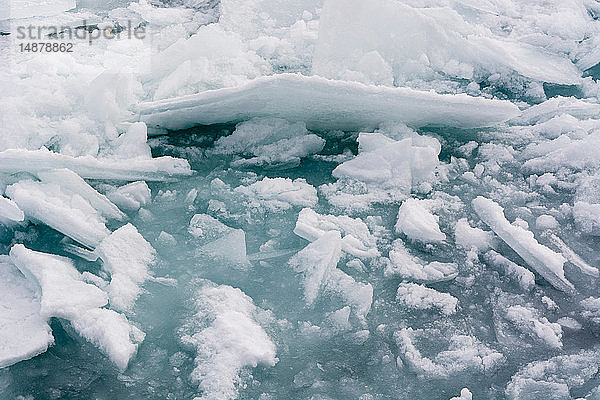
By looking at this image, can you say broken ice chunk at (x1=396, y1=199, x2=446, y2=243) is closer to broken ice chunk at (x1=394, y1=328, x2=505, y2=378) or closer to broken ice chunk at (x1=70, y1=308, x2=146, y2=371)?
broken ice chunk at (x1=394, y1=328, x2=505, y2=378)

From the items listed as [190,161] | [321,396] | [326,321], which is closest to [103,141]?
[190,161]

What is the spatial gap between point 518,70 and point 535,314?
243cm

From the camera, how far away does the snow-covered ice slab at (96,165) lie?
2764 millimetres

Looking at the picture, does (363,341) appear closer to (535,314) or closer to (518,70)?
(535,314)

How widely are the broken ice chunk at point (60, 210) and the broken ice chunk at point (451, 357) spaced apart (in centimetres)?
146

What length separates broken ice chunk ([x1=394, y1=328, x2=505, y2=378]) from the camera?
7.00 feet

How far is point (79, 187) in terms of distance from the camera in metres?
2.79

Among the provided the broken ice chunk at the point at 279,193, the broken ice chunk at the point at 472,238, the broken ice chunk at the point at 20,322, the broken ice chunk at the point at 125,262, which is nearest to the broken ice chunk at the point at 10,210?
the broken ice chunk at the point at 20,322

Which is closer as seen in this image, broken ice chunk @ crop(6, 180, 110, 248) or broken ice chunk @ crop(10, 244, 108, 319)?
broken ice chunk @ crop(10, 244, 108, 319)

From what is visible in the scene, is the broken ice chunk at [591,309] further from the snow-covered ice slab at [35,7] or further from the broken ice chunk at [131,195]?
the snow-covered ice slab at [35,7]

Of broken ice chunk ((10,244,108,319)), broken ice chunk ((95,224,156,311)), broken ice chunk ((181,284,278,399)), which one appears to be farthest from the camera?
broken ice chunk ((95,224,156,311))

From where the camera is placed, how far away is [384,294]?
2.45 meters

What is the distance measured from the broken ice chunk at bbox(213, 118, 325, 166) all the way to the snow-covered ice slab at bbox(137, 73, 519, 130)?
0.06 metres

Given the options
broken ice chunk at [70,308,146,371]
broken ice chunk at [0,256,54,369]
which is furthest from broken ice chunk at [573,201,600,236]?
broken ice chunk at [0,256,54,369]
